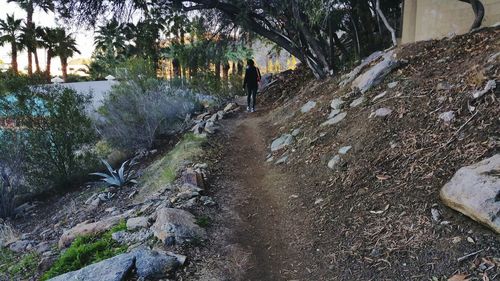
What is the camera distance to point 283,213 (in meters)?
4.67

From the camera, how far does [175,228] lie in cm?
391

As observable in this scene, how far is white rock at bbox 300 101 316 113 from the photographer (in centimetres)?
854

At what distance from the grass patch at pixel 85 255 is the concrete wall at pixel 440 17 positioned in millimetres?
7574

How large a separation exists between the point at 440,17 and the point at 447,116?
481 cm

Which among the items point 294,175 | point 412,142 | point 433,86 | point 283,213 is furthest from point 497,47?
point 283,213

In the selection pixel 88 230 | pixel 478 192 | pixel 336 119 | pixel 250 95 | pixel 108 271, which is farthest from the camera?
pixel 250 95

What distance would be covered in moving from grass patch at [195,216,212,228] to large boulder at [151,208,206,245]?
0.06 meters

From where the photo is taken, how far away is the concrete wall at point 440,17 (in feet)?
23.7

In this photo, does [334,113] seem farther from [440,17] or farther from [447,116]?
[440,17]

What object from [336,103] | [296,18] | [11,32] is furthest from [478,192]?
[11,32]

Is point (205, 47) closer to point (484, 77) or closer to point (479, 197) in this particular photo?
point (484, 77)

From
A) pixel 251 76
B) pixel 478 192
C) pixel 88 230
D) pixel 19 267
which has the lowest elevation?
pixel 19 267

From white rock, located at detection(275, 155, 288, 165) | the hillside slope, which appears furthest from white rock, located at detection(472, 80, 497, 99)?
white rock, located at detection(275, 155, 288, 165)

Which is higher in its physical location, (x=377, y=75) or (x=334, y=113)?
(x=377, y=75)
